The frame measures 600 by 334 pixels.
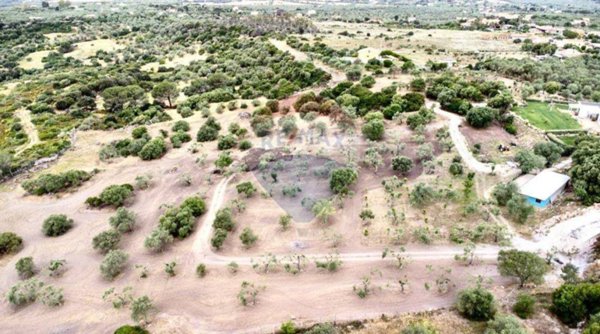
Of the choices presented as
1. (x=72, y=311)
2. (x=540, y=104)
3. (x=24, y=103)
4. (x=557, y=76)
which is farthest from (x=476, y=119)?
(x=24, y=103)

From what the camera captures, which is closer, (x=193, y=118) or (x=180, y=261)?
(x=180, y=261)

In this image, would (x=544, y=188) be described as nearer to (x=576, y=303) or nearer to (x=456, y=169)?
(x=456, y=169)

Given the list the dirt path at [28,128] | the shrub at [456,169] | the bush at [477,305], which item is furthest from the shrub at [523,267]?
the dirt path at [28,128]

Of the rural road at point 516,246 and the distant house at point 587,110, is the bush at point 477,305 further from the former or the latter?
the distant house at point 587,110

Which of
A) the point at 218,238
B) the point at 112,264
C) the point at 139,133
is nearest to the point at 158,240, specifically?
the point at 112,264

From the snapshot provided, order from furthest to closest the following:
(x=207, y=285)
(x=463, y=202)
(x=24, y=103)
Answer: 1. (x=24, y=103)
2. (x=463, y=202)
3. (x=207, y=285)

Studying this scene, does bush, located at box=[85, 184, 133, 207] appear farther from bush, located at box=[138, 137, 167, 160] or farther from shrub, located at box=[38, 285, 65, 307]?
shrub, located at box=[38, 285, 65, 307]

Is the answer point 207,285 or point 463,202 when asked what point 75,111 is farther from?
point 463,202

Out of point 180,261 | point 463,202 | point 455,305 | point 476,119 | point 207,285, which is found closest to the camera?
point 455,305
